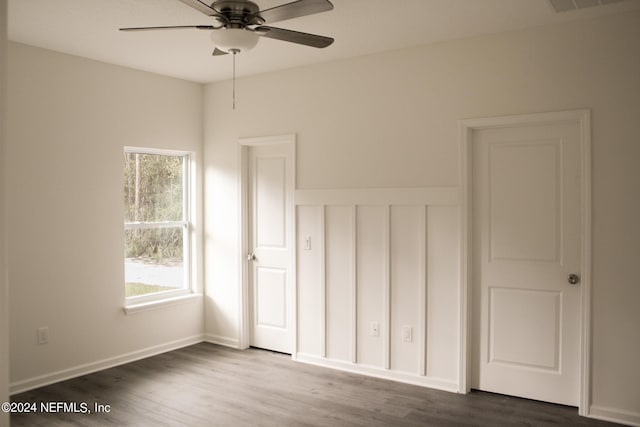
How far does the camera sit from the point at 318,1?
2480 millimetres

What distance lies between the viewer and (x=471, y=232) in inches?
155

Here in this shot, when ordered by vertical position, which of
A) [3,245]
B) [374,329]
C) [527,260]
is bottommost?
[374,329]

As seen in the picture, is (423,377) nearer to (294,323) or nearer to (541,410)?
(541,410)

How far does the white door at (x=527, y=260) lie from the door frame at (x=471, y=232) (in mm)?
61

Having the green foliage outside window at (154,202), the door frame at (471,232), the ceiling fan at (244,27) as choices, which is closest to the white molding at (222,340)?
the green foliage outside window at (154,202)

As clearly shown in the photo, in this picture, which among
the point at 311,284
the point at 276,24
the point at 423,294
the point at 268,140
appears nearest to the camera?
the point at 276,24

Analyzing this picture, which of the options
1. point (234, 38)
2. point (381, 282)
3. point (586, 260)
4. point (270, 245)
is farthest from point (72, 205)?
point (586, 260)

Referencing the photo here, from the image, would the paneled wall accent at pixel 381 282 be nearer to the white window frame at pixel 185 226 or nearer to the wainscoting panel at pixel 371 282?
the wainscoting panel at pixel 371 282

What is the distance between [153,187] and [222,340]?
167 centimetres

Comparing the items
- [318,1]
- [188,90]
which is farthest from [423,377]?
[188,90]

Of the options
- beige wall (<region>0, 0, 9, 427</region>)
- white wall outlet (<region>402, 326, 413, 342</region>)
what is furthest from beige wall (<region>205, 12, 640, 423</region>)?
beige wall (<region>0, 0, 9, 427</region>)

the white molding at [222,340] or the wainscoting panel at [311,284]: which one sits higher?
the wainscoting panel at [311,284]

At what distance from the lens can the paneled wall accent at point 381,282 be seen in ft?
13.2

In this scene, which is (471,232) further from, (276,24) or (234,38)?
(234,38)
